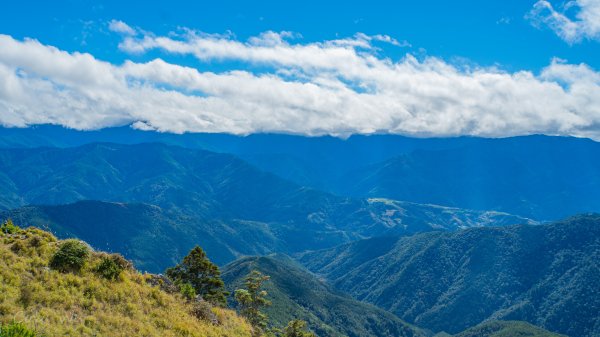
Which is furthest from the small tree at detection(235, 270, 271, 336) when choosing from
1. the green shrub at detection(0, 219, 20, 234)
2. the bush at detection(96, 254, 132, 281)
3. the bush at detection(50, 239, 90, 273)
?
the green shrub at detection(0, 219, 20, 234)

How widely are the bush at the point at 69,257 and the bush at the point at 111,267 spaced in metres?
1.34

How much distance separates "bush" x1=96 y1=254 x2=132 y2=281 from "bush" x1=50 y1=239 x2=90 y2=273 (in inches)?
52.9

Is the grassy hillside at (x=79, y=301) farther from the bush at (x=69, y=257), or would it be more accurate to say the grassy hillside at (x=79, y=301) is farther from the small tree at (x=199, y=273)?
the small tree at (x=199, y=273)

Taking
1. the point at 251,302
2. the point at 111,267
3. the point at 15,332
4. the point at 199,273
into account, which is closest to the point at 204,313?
the point at 111,267

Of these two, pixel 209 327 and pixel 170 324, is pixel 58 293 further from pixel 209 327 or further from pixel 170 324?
pixel 209 327

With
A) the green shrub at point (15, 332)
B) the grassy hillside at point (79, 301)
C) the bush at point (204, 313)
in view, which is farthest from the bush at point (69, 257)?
the green shrub at point (15, 332)

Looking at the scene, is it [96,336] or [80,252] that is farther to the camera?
[80,252]

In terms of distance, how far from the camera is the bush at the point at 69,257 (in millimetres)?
34469

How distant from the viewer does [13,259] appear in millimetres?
32500

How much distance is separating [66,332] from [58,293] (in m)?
4.70

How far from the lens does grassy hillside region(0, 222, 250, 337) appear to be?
28312 millimetres

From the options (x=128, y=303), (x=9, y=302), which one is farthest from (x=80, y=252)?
(x=9, y=302)

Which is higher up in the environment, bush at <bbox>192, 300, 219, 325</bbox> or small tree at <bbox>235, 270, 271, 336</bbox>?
small tree at <bbox>235, 270, 271, 336</bbox>

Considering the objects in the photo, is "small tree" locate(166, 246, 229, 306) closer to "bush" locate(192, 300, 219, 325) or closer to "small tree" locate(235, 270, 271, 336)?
"small tree" locate(235, 270, 271, 336)
